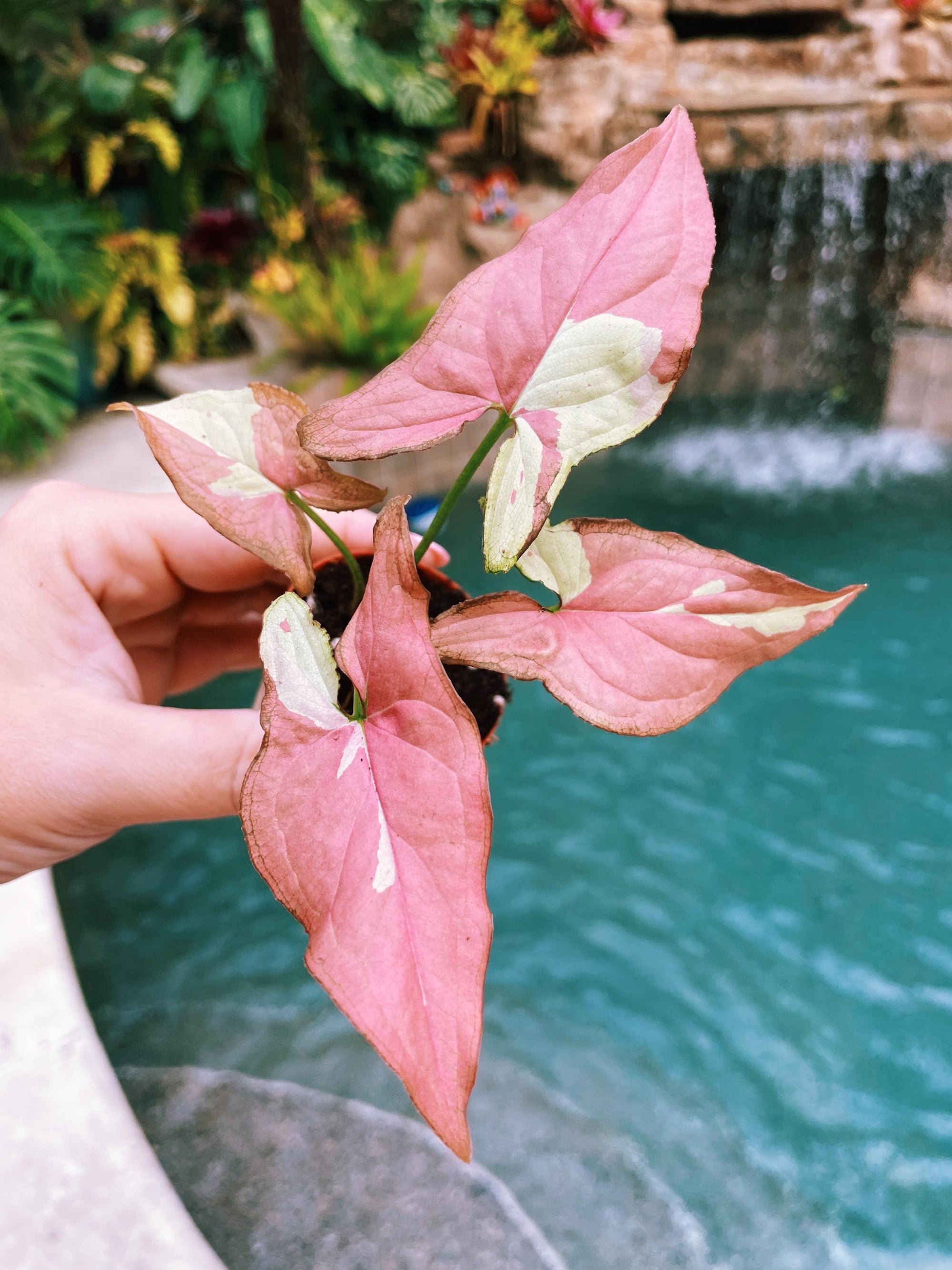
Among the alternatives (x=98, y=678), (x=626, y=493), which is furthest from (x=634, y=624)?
(x=626, y=493)

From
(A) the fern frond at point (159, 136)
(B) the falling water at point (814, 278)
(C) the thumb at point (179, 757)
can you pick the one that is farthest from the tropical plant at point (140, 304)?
(C) the thumb at point (179, 757)

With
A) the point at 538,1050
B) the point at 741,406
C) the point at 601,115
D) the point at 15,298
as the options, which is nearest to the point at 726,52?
the point at 601,115

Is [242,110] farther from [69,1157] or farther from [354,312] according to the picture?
[69,1157]

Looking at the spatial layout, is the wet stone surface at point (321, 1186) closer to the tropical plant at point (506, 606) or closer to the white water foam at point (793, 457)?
the tropical plant at point (506, 606)

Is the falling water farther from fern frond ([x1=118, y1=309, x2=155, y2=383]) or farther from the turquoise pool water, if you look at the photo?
fern frond ([x1=118, y1=309, x2=155, y2=383])

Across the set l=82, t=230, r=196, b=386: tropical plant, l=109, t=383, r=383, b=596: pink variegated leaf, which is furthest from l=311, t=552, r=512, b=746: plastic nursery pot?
l=82, t=230, r=196, b=386: tropical plant

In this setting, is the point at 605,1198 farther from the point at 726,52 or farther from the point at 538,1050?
the point at 726,52
